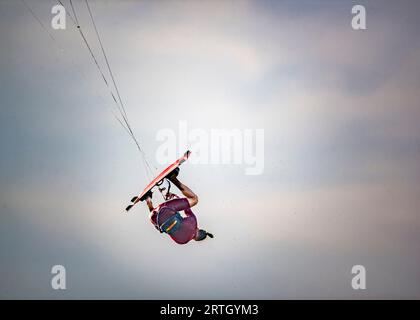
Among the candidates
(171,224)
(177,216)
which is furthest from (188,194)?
(171,224)

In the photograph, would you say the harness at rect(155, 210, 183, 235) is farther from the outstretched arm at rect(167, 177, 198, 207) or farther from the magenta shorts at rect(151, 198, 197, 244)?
the outstretched arm at rect(167, 177, 198, 207)

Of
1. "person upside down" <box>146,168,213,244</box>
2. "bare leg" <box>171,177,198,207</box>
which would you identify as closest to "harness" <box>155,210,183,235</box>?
"person upside down" <box>146,168,213,244</box>

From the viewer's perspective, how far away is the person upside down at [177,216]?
383 inches

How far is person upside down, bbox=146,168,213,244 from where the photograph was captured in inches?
383

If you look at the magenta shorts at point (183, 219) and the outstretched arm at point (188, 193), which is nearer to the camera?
the magenta shorts at point (183, 219)

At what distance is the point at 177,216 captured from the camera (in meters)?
9.81

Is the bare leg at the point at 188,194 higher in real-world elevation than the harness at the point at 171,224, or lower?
higher

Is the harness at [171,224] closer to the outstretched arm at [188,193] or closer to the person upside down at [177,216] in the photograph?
the person upside down at [177,216]

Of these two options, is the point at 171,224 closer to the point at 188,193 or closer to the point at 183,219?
the point at 183,219

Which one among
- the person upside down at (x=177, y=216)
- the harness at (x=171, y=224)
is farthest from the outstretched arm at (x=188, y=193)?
the harness at (x=171, y=224)
